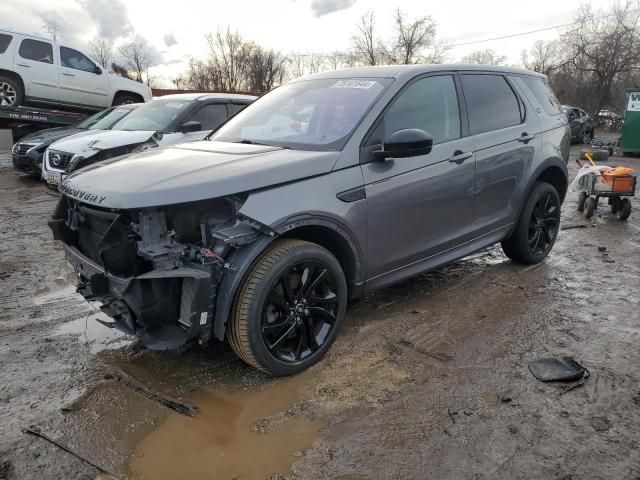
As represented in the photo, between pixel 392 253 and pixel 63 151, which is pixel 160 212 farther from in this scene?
pixel 63 151

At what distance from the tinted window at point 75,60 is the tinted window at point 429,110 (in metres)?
11.1

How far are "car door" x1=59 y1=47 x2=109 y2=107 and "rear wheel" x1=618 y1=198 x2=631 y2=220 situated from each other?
11739 millimetres

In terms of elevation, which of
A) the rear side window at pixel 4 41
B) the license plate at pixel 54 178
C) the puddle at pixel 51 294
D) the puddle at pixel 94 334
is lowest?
the puddle at pixel 94 334

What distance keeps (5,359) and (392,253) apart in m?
2.70

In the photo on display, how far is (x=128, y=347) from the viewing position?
3.57 metres

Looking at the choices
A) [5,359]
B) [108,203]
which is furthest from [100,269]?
[5,359]

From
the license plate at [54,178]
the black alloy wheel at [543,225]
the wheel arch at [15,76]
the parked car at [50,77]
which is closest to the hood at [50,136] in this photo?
the parked car at [50,77]

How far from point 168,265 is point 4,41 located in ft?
37.4

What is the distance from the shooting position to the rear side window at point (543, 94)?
5.04 meters

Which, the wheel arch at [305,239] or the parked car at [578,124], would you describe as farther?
the parked car at [578,124]

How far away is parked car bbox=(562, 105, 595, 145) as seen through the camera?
66.2 ft

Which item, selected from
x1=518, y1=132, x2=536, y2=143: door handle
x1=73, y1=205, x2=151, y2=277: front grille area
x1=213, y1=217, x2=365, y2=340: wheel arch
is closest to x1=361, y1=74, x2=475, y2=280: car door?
x1=213, y1=217, x2=365, y2=340: wheel arch

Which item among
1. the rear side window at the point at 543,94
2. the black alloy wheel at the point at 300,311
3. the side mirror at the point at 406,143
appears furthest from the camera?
the rear side window at the point at 543,94

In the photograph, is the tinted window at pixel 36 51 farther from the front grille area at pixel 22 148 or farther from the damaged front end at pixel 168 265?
the damaged front end at pixel 168 265
